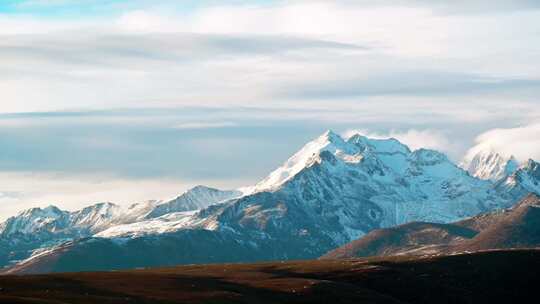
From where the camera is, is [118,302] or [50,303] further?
[118,302]

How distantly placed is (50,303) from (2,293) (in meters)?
18.8

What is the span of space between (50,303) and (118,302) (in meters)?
21.1

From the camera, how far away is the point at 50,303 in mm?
180250

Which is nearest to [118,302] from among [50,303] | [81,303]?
[81,303]

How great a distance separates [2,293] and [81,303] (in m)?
14.9

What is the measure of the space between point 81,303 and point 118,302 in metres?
8.91

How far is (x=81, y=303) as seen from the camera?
19250cm

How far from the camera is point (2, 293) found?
640 feet

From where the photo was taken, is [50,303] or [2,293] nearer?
[50,303]

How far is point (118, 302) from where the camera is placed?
199375mm

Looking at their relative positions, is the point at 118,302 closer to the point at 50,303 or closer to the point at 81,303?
the point at 81,303
